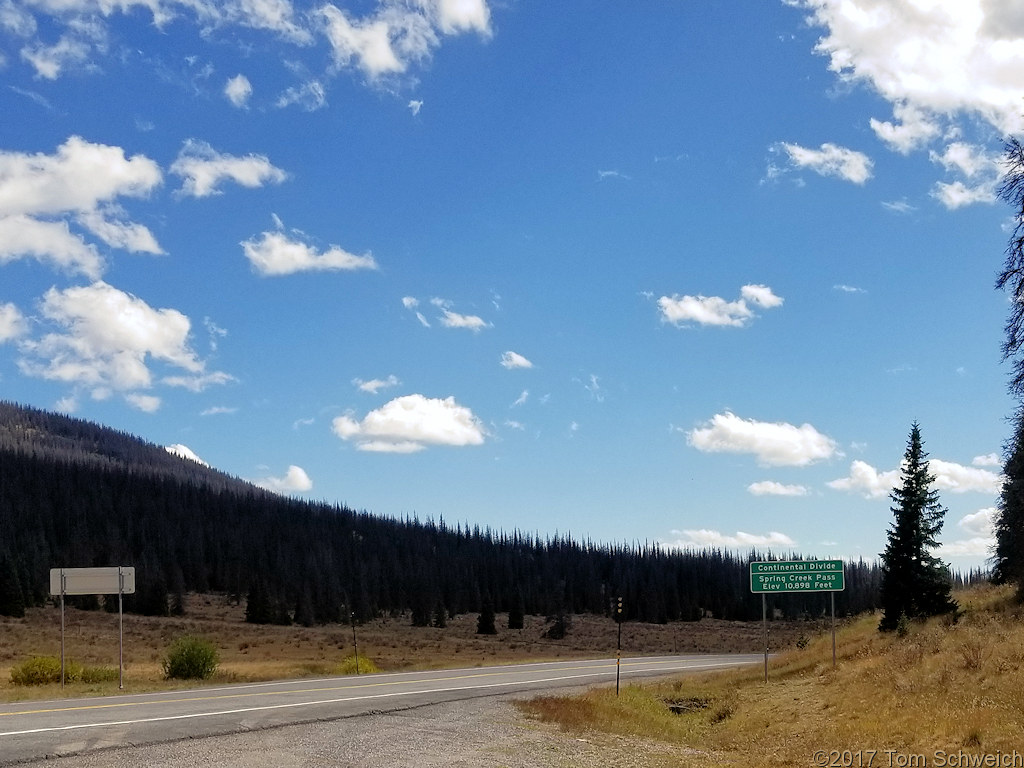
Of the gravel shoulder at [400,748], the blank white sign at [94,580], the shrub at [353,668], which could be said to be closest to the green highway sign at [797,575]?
the shrub at [353,668]

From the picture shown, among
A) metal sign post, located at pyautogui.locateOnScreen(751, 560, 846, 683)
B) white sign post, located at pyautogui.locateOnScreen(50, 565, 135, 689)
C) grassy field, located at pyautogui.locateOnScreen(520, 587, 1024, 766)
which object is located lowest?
grassy field, located at pyautogui.locateOnScreen(520, 587, 1024, 766)

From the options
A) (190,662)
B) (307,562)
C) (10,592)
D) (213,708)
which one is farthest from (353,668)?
(307,562)

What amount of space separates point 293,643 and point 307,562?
7689cm

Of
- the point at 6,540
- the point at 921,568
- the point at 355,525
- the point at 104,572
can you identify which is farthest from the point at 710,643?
the point at 355,525

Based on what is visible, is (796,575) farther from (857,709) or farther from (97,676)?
(97,676)

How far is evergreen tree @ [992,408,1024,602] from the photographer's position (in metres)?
35.1

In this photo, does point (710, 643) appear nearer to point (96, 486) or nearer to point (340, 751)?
point (340, 751)

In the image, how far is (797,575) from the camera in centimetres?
3478

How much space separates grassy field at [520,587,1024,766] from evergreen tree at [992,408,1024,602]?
3.43 metres

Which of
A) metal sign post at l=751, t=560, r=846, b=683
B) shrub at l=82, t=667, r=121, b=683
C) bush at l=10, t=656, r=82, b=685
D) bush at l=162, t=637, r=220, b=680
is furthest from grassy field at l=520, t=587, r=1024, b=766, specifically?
bush at l=10, t=656, r=82, b=685

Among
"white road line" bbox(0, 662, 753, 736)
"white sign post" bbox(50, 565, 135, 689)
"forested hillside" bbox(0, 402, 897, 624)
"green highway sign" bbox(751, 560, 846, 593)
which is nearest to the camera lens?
"white road line" bbox(0, 662, 753, 736)

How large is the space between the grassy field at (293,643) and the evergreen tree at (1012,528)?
1151 centimetres

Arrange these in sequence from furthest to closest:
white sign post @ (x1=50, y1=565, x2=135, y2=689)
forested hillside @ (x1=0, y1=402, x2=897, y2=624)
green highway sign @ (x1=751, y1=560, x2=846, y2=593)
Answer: forested hillside @ (x1=0, y1=402, x2=897, y2=624) < green highway sign @ (x1=751, y1=560, x2=846, y2=593) < white sign post @ (x1=50, y1=565, x2=135, y2=689)

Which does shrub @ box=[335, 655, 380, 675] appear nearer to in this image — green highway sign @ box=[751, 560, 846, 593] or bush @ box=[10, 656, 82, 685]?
bush @ box=[10, 656, 82, 685]
